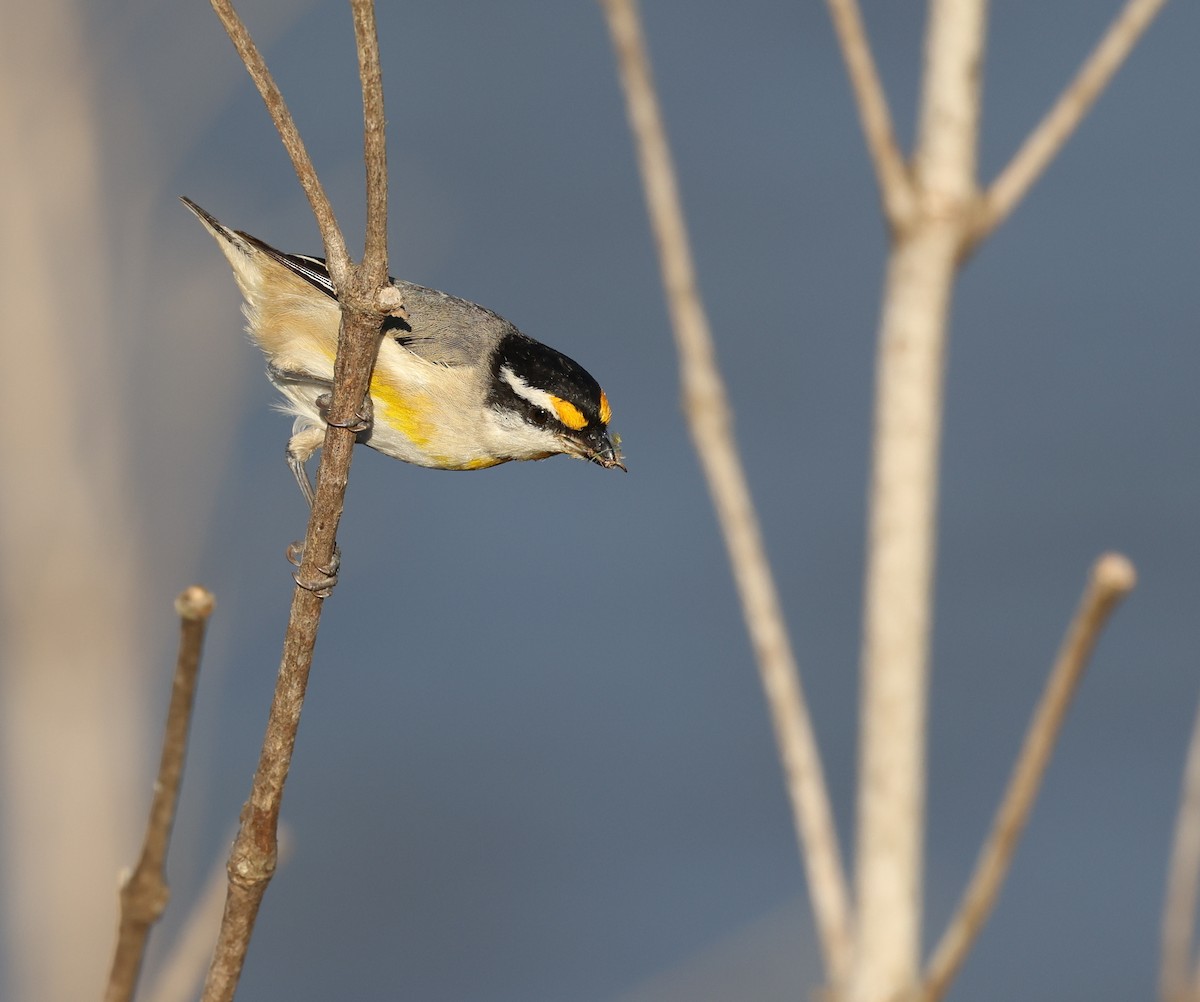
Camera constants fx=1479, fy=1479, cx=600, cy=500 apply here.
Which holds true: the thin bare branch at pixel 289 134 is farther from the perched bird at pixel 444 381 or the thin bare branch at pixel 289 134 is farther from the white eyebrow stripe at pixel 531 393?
the white eyebrow stripe at pixel 531 393

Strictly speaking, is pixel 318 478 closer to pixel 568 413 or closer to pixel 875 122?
pixel 875 122

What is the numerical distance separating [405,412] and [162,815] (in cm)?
236

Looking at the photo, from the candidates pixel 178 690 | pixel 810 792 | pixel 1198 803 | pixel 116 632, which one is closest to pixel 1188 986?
pixel 1198 803

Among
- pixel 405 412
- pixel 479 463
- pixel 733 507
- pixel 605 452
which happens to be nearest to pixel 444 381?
pixel 405 412

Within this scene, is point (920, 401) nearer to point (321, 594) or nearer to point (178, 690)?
point (321, 594)

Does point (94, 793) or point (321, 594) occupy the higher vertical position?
point (321, 594)

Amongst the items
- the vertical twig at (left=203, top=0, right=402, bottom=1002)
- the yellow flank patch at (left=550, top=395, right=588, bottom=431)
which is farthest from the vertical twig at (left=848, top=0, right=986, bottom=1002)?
the yellow flank patch at (left=550, top=395, right=588, bottom=431)

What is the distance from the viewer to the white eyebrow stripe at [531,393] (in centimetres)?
368

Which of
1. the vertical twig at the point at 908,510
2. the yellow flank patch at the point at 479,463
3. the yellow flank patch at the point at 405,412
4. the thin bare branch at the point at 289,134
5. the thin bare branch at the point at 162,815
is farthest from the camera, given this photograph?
the yellow flank patch at the point at 479,463

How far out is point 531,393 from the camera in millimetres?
3693

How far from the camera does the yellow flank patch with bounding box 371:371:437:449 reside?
3586mm

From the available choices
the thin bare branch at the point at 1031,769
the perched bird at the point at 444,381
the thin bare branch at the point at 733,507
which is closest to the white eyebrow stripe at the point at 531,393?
the perched bird at the point at 444,381

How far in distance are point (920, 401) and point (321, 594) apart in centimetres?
83

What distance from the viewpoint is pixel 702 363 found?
2297 mm
